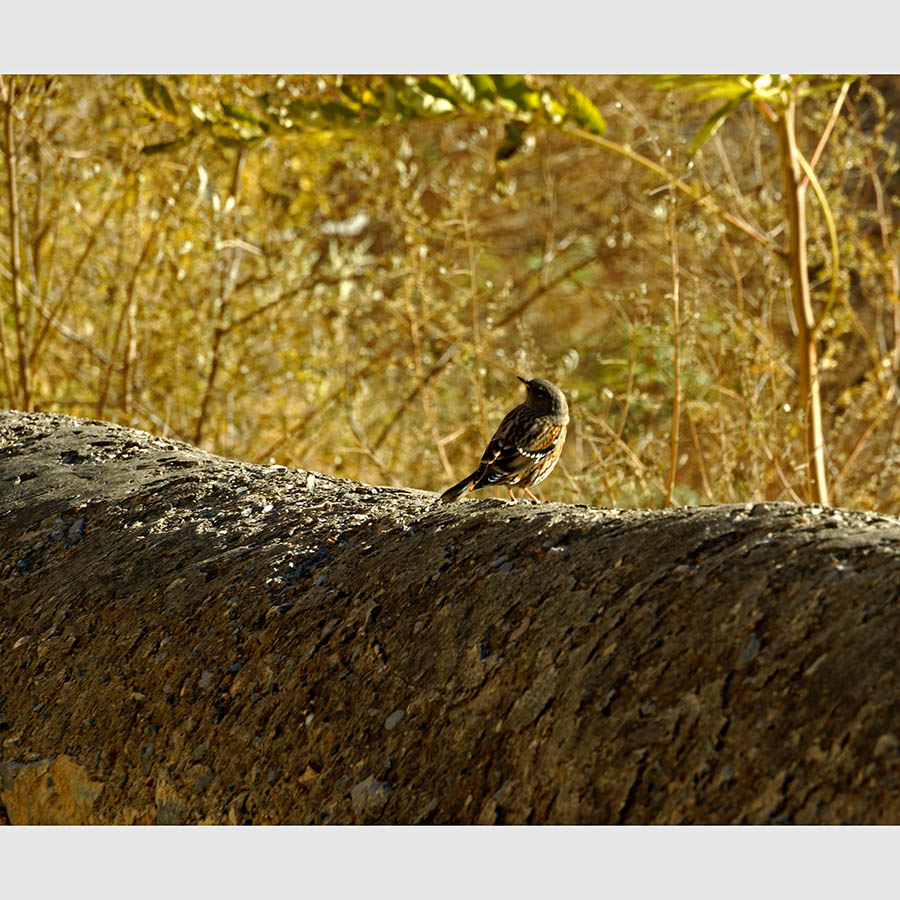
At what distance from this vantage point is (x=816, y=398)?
411 cm

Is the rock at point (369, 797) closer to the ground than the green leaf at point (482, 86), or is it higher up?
closer to the ground

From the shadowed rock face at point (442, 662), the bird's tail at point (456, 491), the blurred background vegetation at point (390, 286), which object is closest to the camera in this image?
the shadowed rock face at point (442, 662)

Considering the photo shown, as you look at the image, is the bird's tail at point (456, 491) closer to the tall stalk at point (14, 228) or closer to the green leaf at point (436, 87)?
the green leaf at point (436, 87)

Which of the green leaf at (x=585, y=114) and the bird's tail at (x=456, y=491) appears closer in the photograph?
the bird's tail at (x=456, y=491)

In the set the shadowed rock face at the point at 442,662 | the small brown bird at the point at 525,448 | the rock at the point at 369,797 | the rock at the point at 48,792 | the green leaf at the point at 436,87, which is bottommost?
the rock at the point at 48,792

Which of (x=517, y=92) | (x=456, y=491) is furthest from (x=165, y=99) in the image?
(x=456, y=491)

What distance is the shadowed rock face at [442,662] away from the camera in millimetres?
1735

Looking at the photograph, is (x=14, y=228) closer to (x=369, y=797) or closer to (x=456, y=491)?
(x=456, y=491)

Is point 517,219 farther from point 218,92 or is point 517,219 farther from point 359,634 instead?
point 359,634

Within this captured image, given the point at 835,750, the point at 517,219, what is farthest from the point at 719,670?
the point at 517,219

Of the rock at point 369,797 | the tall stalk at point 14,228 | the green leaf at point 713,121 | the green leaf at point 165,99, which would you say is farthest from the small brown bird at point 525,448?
the tall stalk at point 14,228

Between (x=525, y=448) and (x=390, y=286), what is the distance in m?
5.22

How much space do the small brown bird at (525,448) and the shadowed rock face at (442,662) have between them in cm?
27

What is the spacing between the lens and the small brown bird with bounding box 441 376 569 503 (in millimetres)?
3119
